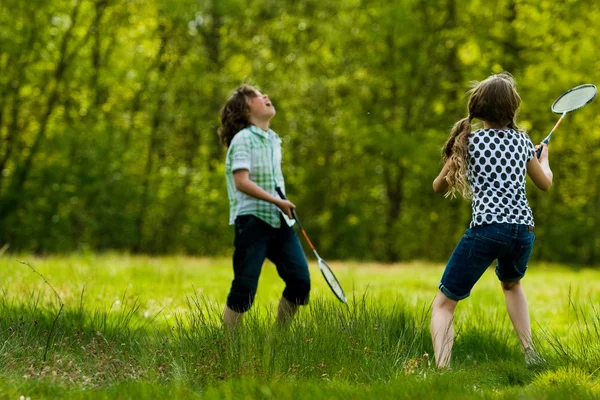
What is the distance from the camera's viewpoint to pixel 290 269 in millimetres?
5344

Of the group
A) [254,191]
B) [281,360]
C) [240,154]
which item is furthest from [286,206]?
[281,360]

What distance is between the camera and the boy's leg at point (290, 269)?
209 inches

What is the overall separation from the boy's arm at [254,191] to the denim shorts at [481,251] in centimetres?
124

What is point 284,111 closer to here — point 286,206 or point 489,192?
point 286,206

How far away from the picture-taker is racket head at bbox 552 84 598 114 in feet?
16.4

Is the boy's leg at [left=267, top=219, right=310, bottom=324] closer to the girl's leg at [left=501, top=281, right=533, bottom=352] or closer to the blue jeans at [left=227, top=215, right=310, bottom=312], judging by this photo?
the blue jeans at [left=227, top=215, right=310, bottom=312]

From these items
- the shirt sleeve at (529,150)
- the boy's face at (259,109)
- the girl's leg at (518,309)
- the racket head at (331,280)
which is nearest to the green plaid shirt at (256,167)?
the boy's face at (259,109)

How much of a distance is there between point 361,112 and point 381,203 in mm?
3758

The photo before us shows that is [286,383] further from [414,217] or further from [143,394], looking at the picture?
[414,217]

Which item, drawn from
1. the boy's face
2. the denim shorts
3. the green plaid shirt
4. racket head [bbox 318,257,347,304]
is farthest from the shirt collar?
the denim shorts

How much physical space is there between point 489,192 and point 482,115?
0.50 meters

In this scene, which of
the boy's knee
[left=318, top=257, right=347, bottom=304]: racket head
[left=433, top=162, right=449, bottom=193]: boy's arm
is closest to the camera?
[left=433, top=162, right=449, bottom=193]: boy's arm

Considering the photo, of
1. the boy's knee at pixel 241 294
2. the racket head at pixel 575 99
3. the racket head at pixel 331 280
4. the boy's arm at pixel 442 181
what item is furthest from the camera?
the boy's knee at pixel 241 294

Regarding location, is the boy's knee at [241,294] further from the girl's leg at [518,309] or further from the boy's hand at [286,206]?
the girl's leg at [518,309]
